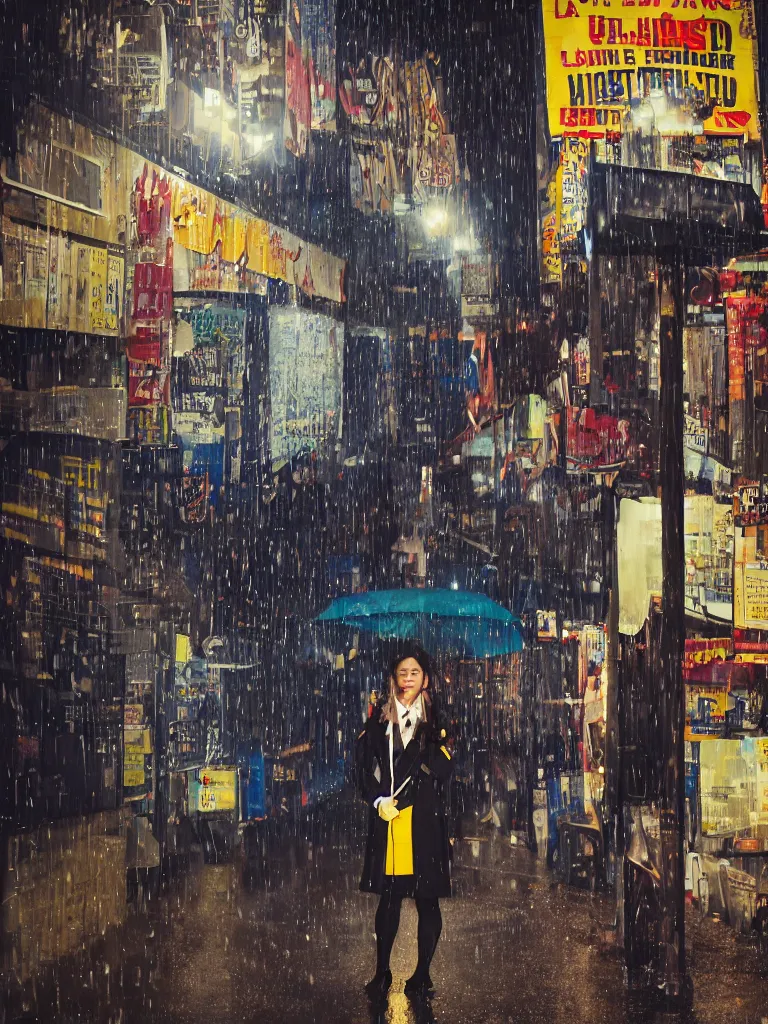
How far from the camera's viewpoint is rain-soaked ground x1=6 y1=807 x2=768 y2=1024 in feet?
17.2

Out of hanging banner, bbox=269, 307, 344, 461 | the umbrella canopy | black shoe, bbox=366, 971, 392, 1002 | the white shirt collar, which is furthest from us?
hanging banner, bbox=269, 307, 344, 461

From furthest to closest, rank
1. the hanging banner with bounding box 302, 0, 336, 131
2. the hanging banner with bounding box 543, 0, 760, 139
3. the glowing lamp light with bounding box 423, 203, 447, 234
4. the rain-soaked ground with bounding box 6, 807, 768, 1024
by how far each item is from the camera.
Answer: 1. the glowing lamp light with bounding box 423, 203, 447, 234
2. the hanging banner with bounding box 302, 0, 336, 131
3. the hanging banner with bounding box 543, 0, 760, 139
4. the rain-soaked ground with bounding box 6, 807, 768, 1024

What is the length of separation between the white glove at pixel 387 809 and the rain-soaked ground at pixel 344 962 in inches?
34.9

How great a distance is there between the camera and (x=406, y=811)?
561cm

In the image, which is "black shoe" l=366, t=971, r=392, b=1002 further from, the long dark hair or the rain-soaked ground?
the long dark hair

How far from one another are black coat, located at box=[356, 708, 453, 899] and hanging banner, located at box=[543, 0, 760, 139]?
152 inches

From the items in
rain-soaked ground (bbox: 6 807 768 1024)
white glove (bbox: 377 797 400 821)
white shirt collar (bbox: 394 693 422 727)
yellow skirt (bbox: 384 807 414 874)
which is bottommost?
rain-soaked ground (bbox: 6 807 768 1024)

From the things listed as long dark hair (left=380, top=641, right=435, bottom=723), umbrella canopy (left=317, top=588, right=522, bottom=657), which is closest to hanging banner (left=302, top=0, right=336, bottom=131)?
umbrella canopy (left=317, top=588, right=522, bottom=657)

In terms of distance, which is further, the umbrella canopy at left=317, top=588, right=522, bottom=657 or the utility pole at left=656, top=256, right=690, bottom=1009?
the umbrella canopy at left=317, top=588, right=522, bottom=657

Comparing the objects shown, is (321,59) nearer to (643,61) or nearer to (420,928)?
(643,61)

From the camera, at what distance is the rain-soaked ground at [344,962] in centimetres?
525

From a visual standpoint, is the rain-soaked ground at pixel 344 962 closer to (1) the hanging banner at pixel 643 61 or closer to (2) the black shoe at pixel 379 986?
(2) the black shoe at pixel 379 986

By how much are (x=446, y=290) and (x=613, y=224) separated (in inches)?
211

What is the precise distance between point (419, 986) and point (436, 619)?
11.5 ft
